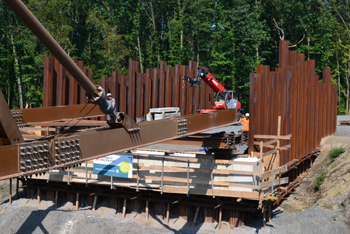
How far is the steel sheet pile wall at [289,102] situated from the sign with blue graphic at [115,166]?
15.7 feet

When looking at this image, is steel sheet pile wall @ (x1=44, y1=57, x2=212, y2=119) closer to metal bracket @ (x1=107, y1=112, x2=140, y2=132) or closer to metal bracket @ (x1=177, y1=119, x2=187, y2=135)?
metal bracket @ (x1=177, y1=119, x2=187, y2=135)

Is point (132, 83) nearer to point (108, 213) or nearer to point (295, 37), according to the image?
point (108, 213)

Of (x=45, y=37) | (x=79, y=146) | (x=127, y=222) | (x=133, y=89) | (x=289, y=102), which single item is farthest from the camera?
(x=133, y=89)

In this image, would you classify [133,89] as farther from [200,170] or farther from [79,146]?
[79,146]

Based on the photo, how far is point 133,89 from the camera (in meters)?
20.0

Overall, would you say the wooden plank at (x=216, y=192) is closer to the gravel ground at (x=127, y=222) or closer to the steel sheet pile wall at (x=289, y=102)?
the gravel ground at (x=127, y=222)

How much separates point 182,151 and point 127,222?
11.9 feet

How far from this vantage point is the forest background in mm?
43750

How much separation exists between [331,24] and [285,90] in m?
35.6

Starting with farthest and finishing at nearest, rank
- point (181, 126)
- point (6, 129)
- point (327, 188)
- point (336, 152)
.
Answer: point (336, 152) → point (327, 188) → point (181, 126) → point (6, 129)

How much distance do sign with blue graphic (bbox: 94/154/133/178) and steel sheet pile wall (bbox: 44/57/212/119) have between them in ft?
17.2

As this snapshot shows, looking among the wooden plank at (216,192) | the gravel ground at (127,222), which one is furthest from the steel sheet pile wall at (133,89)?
the wooden plank at (216,192)

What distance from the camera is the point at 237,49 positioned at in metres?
45.9

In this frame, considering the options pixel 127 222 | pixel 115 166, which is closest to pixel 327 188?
pixel 127 222
